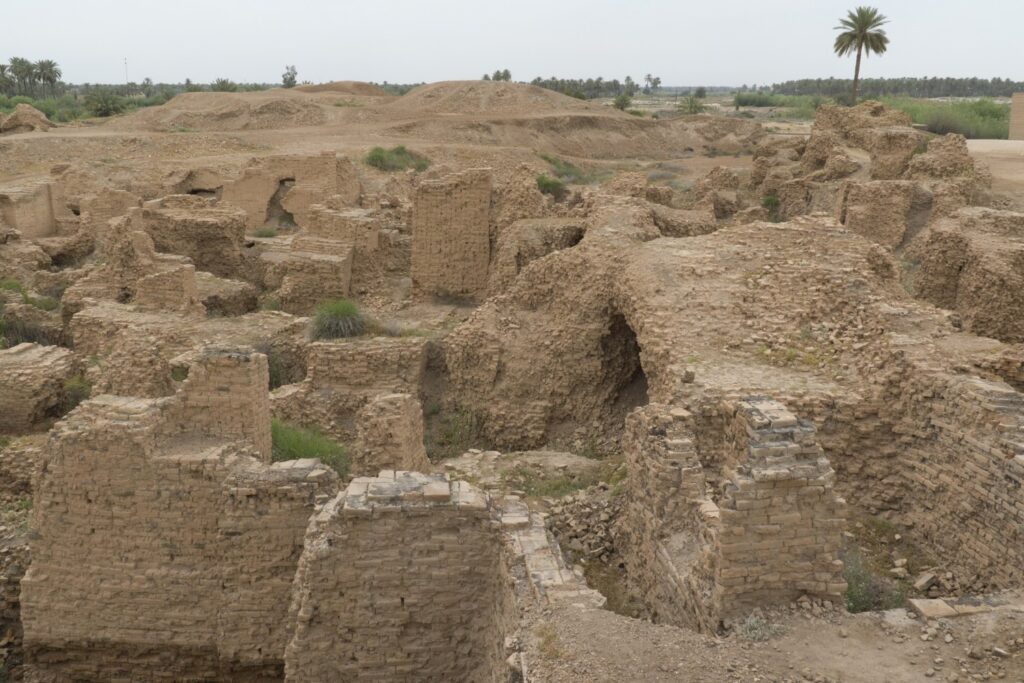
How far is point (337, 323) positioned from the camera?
40.0ft

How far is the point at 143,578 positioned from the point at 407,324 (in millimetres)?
6621

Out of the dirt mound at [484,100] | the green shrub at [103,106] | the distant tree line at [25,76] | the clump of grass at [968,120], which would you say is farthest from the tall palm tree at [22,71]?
the clump of grass at [968,120]

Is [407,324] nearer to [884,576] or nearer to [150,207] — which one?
[150,207]

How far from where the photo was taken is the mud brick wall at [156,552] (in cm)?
679

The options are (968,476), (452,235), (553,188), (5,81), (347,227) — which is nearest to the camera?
(968,476)

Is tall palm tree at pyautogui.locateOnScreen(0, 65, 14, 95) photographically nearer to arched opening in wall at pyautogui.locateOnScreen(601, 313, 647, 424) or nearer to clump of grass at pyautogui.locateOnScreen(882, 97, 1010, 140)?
clump of grass at pyautogui.locateOnScreen(882, 97, 1010, 140)

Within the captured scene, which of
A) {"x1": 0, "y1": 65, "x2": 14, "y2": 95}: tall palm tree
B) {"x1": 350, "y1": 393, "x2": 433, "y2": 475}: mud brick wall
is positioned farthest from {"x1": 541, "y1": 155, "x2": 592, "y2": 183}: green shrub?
{"x1": 0, "y1": 65, "x2": 14, "y2": 95}: tall palm tree

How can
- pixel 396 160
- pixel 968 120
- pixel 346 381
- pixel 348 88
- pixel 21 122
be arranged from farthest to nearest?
pixel 348 88, pixel 968 120, pixel 21 122, pixel 396 160, pixel 346 381

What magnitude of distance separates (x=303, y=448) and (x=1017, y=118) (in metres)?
33.6

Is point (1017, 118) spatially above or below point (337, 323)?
above

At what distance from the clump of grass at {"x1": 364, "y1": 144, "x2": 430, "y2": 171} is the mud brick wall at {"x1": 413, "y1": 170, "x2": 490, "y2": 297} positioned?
17045 mm

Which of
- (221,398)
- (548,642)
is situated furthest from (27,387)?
(548,642)

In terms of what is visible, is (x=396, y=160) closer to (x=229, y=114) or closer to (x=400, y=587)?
(x=229, y=114)

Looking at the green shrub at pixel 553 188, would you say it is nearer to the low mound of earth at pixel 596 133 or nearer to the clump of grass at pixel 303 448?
the clump of grass at pixel 303 448
